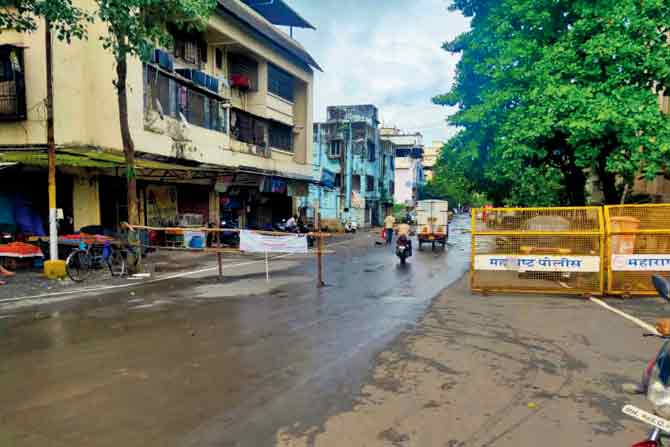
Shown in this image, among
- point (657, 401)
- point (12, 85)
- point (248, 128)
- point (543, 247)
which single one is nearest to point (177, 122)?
point (12, 85)

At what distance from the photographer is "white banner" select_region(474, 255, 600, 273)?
955cm

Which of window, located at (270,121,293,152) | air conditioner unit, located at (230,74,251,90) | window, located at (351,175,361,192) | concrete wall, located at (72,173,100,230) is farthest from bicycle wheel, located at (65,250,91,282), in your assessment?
window, located at (351,175,361,192)

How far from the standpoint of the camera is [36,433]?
12.1ft

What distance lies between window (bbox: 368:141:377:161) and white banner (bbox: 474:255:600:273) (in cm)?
4212

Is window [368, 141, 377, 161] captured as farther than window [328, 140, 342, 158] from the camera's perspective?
Yes

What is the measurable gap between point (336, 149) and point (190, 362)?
4169cm

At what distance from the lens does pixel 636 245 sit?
941cm

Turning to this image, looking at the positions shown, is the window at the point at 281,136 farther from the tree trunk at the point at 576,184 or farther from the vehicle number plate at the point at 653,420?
the vehicle number plate at the point at 653,420

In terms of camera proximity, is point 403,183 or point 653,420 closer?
point 653,420

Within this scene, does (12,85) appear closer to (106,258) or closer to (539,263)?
(106,258)

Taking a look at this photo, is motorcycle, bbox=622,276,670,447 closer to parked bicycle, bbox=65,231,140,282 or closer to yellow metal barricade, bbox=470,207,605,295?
yellow metal barricade, bbox=470,207,605,295

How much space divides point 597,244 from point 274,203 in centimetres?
2364

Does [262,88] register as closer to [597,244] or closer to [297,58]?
[297,58]

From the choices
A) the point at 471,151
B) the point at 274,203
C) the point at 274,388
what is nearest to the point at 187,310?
the point at 274,388
